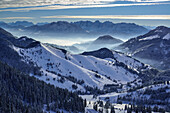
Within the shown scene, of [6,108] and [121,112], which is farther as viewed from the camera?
[121,112]

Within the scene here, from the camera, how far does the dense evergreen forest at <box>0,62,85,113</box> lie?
13325cm

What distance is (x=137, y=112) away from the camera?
157m

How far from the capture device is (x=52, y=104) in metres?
142

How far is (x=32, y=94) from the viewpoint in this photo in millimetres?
143750

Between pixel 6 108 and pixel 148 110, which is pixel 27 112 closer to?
pixel 6 108

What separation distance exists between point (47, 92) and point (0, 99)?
47.9m

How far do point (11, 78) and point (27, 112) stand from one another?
54.4 meters

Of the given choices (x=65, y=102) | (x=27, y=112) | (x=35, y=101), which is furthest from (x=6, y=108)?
(x=65, y=102)

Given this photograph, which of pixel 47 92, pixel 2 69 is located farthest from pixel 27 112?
pixel 2 69

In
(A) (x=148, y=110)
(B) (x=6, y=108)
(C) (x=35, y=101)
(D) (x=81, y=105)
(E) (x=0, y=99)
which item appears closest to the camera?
(B) (x=6, y=108)

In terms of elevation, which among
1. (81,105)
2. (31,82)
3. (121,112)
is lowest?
(121,112)

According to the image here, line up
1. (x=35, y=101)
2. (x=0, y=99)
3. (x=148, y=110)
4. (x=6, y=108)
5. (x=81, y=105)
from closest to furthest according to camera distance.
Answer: (x=6, y=108) → (x=0, y=99) → (x=35, y=101) → (x=81, y=105) → (x=148, y=110)

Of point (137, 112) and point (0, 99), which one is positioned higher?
point (0, 99)

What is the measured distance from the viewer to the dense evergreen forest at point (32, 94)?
13325cm
